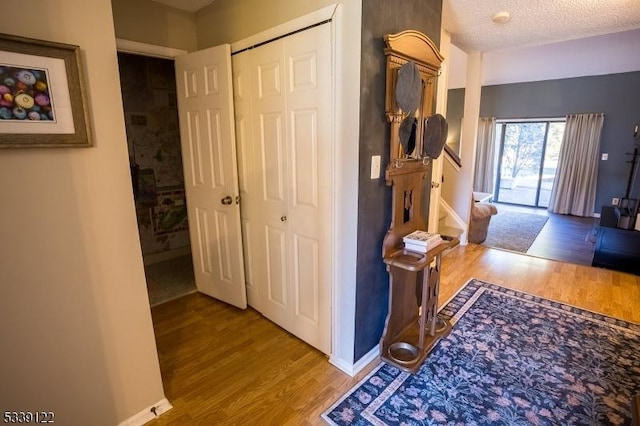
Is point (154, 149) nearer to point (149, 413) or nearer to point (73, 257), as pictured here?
point (73, 257)

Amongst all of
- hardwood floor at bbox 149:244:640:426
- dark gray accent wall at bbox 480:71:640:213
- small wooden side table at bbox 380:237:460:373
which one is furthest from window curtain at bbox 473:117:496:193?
small wooden side table at bbox 380:237:460:373

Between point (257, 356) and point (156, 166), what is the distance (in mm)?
2563

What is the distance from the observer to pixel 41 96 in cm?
114

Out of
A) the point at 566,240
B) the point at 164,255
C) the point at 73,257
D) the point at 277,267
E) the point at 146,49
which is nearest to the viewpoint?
the point at 73,257

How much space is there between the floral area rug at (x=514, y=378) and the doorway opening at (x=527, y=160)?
501 cm

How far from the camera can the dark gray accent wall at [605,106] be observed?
17.7ft

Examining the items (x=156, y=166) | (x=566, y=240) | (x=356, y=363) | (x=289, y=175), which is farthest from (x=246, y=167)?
(x=566, y=240)

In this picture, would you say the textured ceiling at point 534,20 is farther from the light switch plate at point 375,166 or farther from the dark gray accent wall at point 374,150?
the light switch plate at point 375,166

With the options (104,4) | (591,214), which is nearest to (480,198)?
(591,214)

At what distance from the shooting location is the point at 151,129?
3.49 m

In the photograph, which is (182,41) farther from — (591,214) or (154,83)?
A: (591,214)

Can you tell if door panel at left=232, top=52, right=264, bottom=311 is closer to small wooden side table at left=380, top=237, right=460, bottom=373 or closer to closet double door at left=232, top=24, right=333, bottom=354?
closet double door at left=232, top=24, right=333, bottom=354

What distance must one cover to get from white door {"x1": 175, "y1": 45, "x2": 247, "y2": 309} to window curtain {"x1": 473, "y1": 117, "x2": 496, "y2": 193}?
596 centimetres

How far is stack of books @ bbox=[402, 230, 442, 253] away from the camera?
71.2 inches
